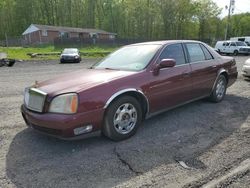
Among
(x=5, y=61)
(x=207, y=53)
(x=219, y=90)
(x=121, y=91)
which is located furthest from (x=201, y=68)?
(x=5, y=61)

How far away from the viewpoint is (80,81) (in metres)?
4.22

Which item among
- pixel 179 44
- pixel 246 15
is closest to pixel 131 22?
pixel 246 15

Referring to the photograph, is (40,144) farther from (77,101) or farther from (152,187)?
(152,187)

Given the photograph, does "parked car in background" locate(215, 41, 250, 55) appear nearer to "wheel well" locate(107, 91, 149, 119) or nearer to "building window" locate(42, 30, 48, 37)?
"wheel well" locate(107, 91, 149, 119)

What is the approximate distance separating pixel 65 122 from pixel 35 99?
0.74m

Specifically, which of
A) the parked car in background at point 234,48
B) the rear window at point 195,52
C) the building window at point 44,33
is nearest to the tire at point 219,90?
the rear window at point 195,52

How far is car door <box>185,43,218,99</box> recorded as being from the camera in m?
5.65

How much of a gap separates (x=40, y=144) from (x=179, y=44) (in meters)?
3.34

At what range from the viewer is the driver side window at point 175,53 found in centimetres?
510

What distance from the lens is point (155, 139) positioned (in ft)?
14.4

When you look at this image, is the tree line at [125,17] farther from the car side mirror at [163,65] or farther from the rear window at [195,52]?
the car side mirror at [163,65]

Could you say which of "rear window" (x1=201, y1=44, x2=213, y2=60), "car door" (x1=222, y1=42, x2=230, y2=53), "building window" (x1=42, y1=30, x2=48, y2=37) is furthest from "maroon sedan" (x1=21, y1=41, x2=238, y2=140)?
"building window" (x1=42, y1=30, x2=48, y2=37)

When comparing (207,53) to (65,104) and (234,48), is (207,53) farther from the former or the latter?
(234,48)

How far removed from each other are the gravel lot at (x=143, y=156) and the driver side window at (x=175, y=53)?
116 cm
